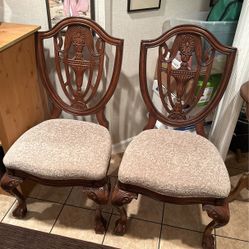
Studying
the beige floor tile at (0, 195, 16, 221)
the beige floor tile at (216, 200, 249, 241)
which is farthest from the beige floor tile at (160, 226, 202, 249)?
the beige floor tile at (0, 195, 16, 221)

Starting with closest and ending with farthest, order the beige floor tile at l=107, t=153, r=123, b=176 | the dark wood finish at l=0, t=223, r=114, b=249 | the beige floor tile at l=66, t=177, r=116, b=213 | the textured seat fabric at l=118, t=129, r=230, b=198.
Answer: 1. the textured seat fabric at l=118, t=129, r=230, b=198
2. the dark wood finish at l=0, t=223, r=114, b=249
3. the beige floor tile at l=66, t=177, r=116, b=213
4. the beige floor tile at l=107, t=153, r=123, b=176

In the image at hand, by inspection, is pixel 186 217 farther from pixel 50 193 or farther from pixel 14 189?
pixel 14 189

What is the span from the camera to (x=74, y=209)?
1.53m

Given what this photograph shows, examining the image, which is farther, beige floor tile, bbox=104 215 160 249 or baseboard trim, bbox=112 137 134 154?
baseboard trim, bbox=112 137 134 154

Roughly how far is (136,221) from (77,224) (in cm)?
33

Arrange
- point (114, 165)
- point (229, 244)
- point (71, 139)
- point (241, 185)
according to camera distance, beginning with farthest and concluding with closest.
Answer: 1. point (114, 165)
2. point (241, 185)
3. point (229, 244)
4. point (71, 139)

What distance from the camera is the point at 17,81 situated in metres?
1.31

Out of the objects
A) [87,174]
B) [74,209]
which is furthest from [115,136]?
[87,174]

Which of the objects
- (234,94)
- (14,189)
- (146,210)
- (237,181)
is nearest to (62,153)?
(14,189)

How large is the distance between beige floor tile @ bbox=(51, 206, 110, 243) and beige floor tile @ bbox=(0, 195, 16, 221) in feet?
1.05

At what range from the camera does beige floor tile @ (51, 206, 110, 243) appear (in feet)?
4.57

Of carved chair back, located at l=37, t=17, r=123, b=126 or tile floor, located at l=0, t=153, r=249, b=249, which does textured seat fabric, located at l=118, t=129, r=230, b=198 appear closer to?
carved chair back, located at l=37, t=17, r=123, b=126

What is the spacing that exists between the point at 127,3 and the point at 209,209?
1113mm

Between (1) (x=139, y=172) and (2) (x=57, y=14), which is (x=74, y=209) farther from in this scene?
(2) (x=57, y=14)
